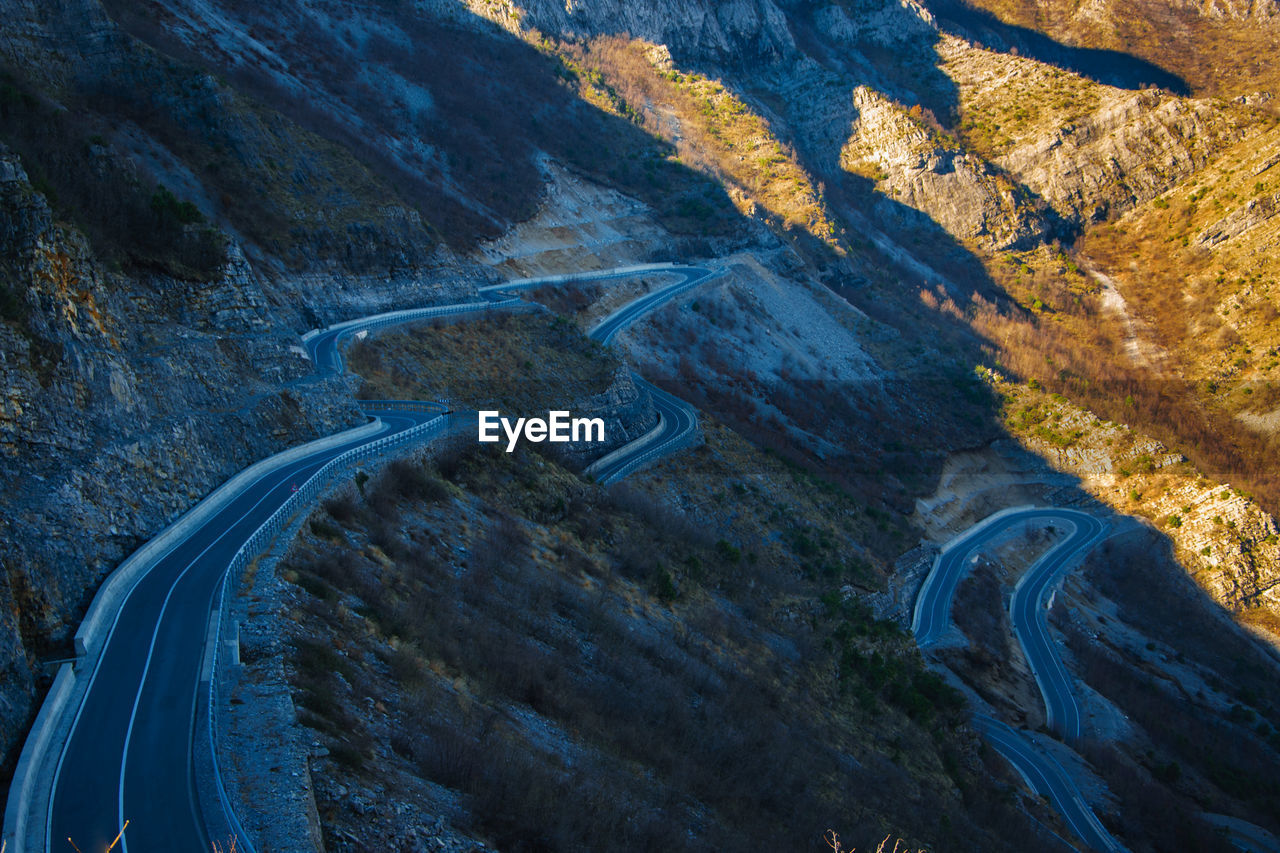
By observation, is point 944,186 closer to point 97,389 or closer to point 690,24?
point 690,24

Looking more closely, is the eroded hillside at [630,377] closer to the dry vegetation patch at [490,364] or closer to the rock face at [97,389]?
the rock face at [97,389]

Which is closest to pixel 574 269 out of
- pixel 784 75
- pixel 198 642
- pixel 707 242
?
pixel 707 242

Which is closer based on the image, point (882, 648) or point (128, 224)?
point (128, 224)

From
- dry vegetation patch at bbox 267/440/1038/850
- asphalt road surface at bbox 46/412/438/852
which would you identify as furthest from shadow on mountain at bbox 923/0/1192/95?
asphalt road surface at bbox 46/412/438/852

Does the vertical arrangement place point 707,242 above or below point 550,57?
below

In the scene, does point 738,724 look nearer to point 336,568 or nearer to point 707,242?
point 336,568
